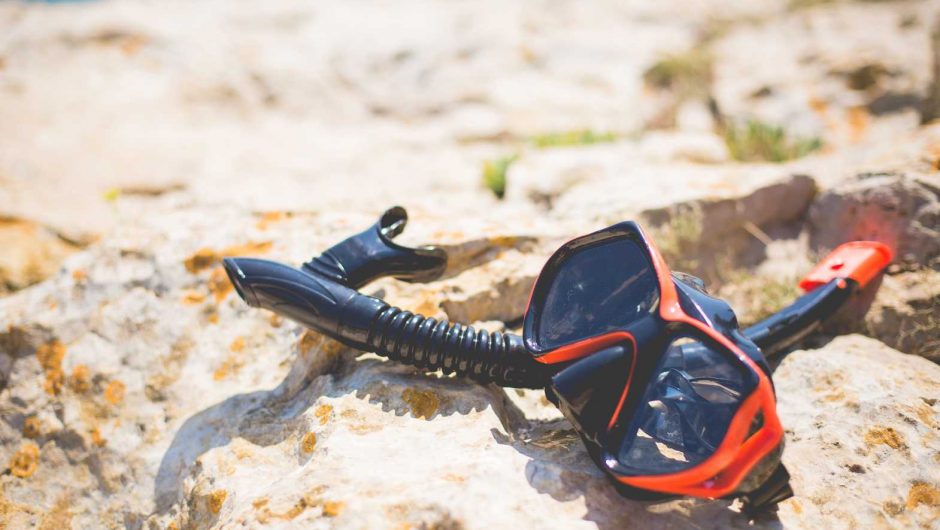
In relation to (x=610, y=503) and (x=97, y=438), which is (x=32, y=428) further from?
(x=610, y=503)

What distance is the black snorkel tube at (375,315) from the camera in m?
1.80

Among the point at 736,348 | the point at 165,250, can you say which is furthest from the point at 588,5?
the point at 736,348

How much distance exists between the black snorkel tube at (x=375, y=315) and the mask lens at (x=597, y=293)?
0.45 ft

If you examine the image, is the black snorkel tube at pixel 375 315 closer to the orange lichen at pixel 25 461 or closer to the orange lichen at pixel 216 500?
the orange lichen at pixel 216 500

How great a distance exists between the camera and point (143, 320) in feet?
8.03

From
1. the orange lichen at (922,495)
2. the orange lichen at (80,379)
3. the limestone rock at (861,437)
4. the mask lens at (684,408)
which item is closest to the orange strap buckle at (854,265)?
the limestone rock at (861,437)

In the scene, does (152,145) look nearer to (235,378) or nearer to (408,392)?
(235,378)

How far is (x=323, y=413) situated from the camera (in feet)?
5.97

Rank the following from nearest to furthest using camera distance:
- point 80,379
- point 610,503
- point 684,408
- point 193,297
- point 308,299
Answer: point 610,503, point 684,408, point 308,299, point 80,379, point 193,297

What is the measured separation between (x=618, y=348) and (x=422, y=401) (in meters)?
0.68

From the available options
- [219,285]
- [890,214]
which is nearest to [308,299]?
[219,285]

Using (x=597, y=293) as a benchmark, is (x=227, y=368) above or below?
below

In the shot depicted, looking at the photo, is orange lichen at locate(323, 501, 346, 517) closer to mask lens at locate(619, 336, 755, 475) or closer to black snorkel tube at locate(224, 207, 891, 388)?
black snorkel tube at locate(224, 207, 891, 388)

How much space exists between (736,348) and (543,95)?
5.42m
